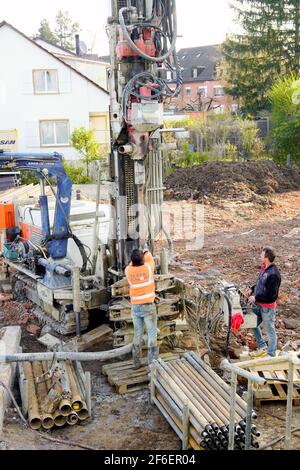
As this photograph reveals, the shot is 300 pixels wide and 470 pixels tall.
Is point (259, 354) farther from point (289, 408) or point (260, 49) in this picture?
point (260, 49)

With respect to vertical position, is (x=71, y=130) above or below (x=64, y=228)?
above

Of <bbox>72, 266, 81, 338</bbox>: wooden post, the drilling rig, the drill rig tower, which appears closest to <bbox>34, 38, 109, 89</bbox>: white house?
the drilling rig

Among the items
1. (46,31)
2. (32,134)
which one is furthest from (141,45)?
(46,31)

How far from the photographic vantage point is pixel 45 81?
88.2 ft

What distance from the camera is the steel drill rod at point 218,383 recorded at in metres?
5.70

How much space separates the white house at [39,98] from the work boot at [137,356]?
20.9 metres

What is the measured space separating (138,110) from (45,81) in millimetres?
20857

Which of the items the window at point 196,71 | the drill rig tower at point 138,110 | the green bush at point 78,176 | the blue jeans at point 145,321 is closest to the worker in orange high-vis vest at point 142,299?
the blue jeans at point 145,321

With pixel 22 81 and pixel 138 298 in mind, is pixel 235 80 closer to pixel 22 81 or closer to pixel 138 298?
pixel 22 81

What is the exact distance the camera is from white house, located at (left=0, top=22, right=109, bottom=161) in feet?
85.7

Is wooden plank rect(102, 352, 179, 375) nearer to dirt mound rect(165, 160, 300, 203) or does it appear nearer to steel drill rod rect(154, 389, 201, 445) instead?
steel drill rod rect(154, 389, 201, 445)
